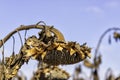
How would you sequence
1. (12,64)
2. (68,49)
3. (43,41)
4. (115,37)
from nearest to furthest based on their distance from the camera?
(68,49) → (43,41) → (12,64) → (115,37)

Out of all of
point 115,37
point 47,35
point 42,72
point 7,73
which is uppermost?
point 115,37

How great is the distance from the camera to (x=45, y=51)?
3471 mm

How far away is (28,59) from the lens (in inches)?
148

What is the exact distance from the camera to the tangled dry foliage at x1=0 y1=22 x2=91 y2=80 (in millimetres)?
3445

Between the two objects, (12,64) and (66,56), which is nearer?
(66,56)

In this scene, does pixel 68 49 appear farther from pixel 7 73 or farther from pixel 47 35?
pixel 7 73

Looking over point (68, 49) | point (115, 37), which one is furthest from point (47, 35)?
point (115, 37)

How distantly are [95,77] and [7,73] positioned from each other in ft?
13.2

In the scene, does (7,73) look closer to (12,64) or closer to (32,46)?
(12,64)

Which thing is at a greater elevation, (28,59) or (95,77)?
(95,77)

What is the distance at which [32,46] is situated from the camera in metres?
3.62

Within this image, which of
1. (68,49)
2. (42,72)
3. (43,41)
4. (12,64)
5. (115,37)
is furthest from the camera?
(115,37)

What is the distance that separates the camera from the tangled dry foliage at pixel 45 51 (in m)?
3.45

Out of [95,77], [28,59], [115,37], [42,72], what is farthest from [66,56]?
[115,37]
